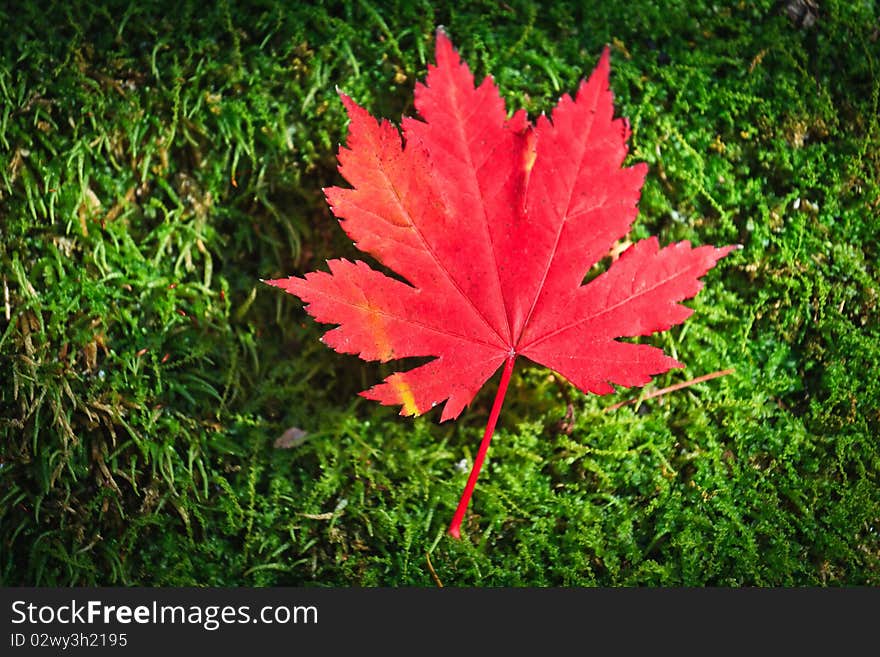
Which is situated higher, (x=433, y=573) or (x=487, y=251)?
(x=487, y=251)

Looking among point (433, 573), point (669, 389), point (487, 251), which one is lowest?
point (433, 573)

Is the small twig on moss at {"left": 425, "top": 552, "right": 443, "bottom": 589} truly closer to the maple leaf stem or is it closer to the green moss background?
the green moss background

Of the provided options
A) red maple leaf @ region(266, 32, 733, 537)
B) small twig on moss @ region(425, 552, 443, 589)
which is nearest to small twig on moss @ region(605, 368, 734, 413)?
red maple leaf @ region(266, 32, 733, 537)

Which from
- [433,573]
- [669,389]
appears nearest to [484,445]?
[433,573]

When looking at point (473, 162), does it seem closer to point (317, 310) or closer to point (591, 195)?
point (591, 195)

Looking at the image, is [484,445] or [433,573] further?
[433,573]

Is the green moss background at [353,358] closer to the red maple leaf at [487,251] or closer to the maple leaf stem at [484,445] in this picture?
the maple leaf stem at [484,445]

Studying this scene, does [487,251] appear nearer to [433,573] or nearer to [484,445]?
[484,445]
